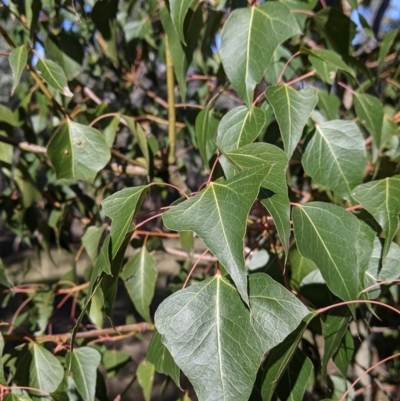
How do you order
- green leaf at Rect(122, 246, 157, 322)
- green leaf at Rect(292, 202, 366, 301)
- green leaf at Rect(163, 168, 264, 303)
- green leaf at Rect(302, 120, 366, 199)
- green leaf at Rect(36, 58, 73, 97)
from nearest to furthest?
green leaf at Rect(163, 168, 264, 303)
green leaf at Rect(292, 202, 366, 301)
green leaf at Rect(302, 120, 366, 199)
green leaf at Rect(36, 58, 73, 97)
green leaf at Rect(122, 246, 157, 322)

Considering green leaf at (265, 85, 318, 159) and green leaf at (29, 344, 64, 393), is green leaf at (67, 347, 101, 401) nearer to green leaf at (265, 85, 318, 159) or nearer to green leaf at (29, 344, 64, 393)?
green leaf at (29, 344, 64, 393)

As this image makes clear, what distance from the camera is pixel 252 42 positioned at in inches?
27.2

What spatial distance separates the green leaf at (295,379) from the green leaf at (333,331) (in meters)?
0.03

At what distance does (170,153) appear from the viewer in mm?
1134

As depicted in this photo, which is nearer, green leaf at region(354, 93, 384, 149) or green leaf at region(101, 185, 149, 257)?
green leaf at region(101, 185, 149, 257)

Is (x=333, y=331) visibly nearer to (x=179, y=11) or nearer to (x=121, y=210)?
(x=121, y=210)

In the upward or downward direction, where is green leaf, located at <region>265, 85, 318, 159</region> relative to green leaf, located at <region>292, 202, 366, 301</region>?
upward

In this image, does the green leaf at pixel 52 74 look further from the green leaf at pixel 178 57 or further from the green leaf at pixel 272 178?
the green leaf at pixel 272 178

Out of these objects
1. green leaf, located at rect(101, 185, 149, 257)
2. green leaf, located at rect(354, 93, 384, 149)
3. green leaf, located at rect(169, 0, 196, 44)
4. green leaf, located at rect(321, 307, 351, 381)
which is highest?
green leaf, located at rect(169, 0, 196, 44)

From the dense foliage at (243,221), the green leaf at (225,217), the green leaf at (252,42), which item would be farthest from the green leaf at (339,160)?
the green leaf at (225,217)

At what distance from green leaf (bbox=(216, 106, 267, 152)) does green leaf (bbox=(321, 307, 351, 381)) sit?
25 cm

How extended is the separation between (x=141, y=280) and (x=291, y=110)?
1.58 ft

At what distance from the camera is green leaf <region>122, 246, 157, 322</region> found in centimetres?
98

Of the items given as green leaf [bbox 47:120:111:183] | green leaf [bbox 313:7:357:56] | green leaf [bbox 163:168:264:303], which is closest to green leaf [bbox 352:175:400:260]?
green leaf [bbox 163:168:264:303]
